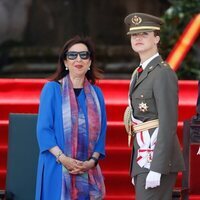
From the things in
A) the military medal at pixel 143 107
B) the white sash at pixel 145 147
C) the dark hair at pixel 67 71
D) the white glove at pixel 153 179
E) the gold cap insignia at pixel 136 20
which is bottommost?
the white glove at pixel 153 179

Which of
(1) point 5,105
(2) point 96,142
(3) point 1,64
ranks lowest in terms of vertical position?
(2) point 96,142

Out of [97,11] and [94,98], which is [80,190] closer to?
[94,98]

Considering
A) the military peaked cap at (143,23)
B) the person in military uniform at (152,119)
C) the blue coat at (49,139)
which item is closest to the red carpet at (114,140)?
the blue coat at (49,139)

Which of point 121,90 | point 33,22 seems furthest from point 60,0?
point 121,90

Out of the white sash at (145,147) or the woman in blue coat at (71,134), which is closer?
the white sash at (145,147)

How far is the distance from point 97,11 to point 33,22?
88cm

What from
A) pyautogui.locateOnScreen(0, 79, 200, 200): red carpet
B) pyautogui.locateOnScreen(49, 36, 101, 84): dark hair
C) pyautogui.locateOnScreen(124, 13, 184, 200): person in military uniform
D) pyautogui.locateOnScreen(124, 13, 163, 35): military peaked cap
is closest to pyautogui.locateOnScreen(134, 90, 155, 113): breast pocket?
pyautogui.locateOnScreen(124, 13, 184, 200): person in military uniform

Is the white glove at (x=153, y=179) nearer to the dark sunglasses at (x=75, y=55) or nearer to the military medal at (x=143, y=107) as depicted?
the military medal at (x=143, y=107)

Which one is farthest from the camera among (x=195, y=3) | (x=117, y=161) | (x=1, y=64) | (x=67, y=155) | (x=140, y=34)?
(x=1, y=64)

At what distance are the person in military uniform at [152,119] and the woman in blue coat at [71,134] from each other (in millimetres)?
350

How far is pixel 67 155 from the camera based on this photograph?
4.32 metres

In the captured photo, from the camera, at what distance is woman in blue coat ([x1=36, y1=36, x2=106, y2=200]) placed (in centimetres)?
432

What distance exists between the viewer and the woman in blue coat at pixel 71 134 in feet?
14.2

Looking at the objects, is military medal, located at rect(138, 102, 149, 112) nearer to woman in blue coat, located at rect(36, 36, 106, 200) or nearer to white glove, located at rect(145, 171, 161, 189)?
white glove, located at rect(145, 171, 161, 189)
